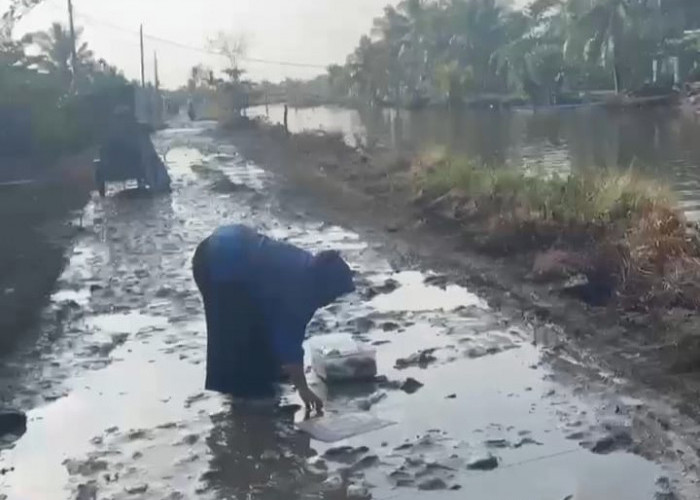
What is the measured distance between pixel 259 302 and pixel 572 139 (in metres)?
34.4

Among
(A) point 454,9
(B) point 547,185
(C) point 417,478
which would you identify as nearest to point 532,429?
(C) point 417,478

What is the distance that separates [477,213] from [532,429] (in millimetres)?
8645

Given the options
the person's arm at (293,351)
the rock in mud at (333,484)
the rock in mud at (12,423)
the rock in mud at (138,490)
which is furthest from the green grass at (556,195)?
the rock in mud at (138,490)

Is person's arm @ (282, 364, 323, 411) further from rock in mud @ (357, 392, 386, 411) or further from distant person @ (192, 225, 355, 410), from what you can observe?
rock in mud @ (357, 392, 386, 411)

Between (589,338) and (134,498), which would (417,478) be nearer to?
(134,498)

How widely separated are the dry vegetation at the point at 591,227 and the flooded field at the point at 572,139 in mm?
3548

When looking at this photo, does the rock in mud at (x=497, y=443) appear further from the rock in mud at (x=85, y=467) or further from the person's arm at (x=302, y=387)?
the rock in mud at (x=85, y=467)

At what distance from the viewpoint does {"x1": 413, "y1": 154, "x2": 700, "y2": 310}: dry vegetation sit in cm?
1007

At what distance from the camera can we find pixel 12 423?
7.72m

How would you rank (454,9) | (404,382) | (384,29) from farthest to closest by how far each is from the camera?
1. (384,29)
2. (454,9)
3. (404,382)

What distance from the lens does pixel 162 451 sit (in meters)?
7.09

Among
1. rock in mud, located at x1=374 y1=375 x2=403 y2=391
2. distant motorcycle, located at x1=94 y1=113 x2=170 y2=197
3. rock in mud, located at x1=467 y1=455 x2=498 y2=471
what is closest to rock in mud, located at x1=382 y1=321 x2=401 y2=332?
rock in mud, located at x1=374 y1=375 x2=403 y2=391

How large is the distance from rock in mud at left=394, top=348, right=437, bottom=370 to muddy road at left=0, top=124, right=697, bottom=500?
0.02 m

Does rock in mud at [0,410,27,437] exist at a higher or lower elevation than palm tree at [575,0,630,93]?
lower
